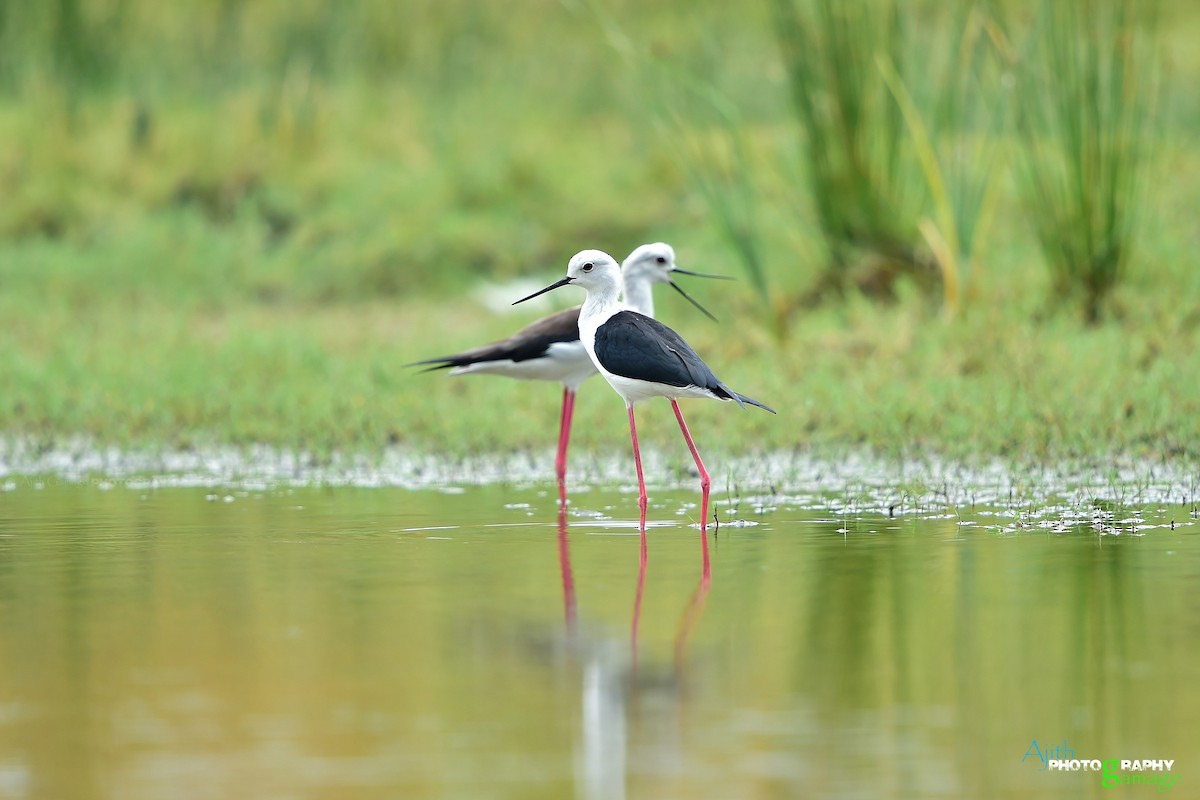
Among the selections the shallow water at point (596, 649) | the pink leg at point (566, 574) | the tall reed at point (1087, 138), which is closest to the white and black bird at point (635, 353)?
the pink leg at point (566, 574)

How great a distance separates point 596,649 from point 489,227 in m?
9.51

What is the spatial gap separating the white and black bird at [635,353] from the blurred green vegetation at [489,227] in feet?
4.66

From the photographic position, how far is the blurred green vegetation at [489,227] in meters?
9.04

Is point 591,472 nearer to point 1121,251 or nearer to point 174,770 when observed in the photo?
point 1121,251

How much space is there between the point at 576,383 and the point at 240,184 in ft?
24.1

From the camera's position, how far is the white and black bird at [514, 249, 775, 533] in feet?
21.7

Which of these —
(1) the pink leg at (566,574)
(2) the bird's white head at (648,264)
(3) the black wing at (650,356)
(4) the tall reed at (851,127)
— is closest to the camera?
(1) the pink leg at (566,574)

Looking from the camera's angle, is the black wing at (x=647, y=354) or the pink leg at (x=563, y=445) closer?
the black wing at (x=647, y=354)

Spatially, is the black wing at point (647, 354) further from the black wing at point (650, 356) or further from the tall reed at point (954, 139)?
the tall reed at point (954, 139)

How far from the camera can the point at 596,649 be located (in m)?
4.63

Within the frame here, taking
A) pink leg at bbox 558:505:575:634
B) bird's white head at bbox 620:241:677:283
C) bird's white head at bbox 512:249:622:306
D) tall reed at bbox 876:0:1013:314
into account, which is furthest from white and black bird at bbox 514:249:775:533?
tall reed at bbox 876:0:1013:314

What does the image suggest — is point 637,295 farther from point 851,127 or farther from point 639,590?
point 639,590

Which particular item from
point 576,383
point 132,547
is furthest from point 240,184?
point 132,547

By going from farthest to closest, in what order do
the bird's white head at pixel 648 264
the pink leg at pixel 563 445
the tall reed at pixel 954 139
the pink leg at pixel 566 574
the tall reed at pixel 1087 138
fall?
the tall reed at pixel 954 139, the tall reed at pixel 1087 138, the bird's white head at pixel 648 264, the pink leg at pixel 563 445, the pink leg at pixel 566 574
